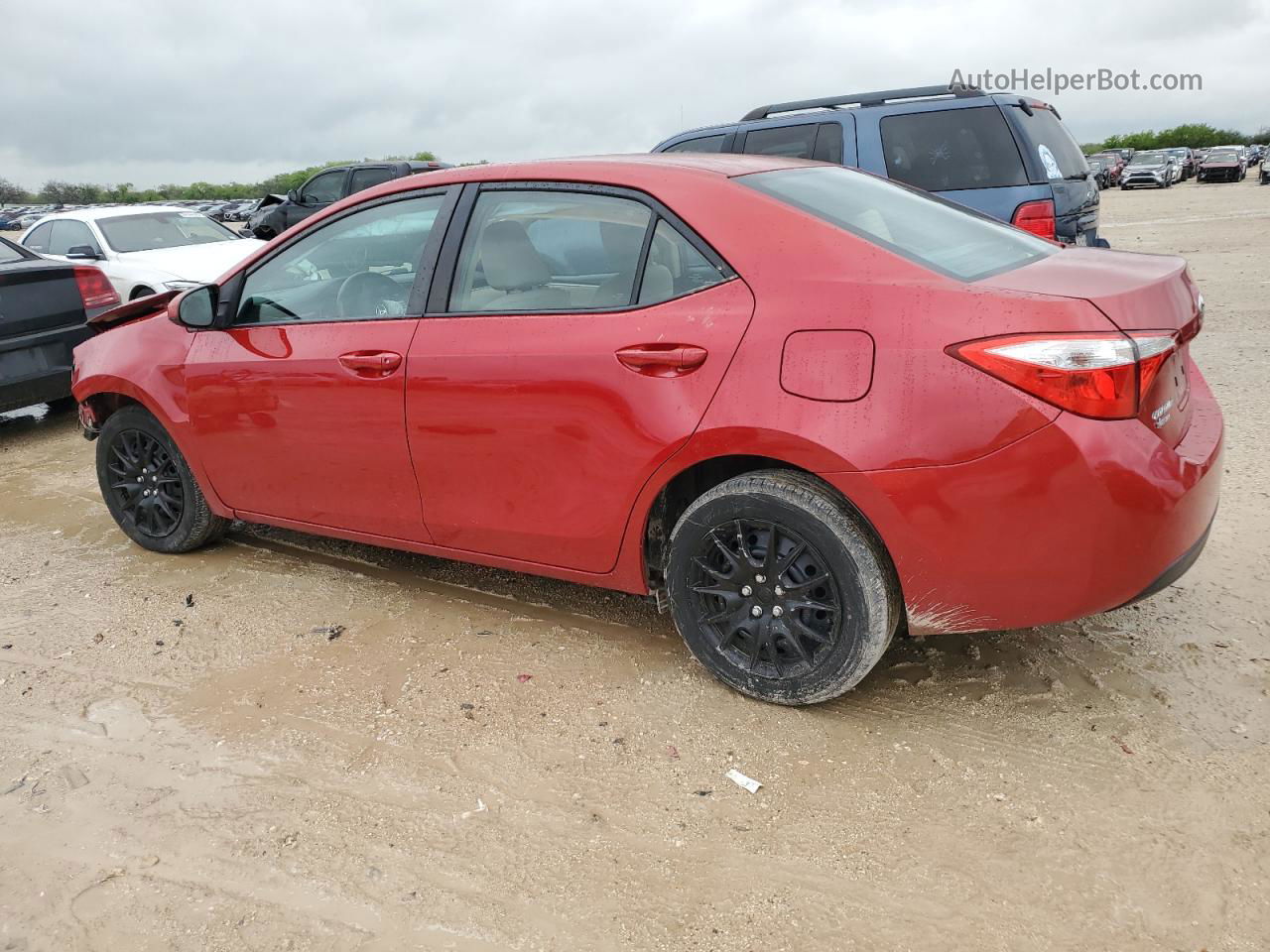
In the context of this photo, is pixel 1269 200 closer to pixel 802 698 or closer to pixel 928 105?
pixel 928 105

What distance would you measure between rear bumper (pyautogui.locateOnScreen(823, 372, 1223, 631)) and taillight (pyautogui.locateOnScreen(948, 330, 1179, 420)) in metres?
0.05

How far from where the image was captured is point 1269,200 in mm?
27859

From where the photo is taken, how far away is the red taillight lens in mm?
7445

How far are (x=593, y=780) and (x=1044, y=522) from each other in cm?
140

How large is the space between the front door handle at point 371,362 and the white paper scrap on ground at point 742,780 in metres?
1.78

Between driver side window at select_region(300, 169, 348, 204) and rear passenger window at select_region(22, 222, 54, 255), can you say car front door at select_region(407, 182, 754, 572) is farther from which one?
driver side window at select_region(300, 169, 348, 204)

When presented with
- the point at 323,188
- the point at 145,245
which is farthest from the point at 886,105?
the point at 323,188

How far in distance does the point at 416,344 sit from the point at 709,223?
112cm

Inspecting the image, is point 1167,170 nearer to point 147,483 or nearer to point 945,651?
point 945,651

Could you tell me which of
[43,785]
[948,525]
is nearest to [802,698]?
[948,525]

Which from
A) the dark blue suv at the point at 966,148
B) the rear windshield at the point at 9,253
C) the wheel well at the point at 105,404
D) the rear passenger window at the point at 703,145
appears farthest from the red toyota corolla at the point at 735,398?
the rear passenger window at the point at 703,145

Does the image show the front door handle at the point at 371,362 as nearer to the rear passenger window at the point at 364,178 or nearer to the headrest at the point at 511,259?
the headrest at the point at 511,259

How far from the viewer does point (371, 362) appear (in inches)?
141

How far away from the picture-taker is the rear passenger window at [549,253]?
10.5 ft
